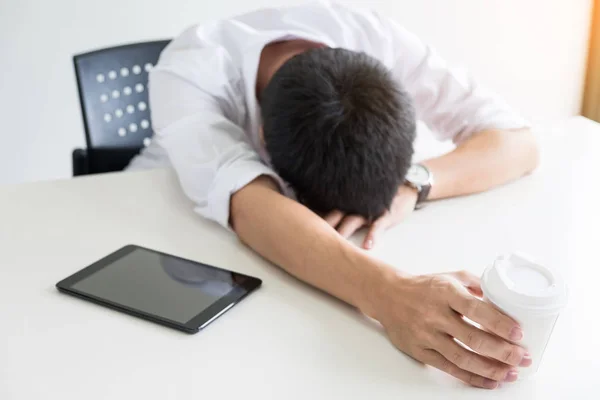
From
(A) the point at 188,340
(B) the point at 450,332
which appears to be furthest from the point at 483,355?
(A) the point at 188,340

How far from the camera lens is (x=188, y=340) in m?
0.81

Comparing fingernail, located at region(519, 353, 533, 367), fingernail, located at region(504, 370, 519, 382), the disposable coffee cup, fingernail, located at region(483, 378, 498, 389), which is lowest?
fingernail, located at region(483, 378, 498, 389)

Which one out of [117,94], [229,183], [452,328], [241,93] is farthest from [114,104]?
[452,328]

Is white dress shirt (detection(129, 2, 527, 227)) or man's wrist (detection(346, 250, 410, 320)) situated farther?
white dress shirt (detection(129, 2, 527, 227))

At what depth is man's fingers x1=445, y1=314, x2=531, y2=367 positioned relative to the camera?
2.34 feet

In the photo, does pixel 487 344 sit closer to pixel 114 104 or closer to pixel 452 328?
pixel 452 328

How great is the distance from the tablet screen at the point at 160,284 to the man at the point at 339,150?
107mm

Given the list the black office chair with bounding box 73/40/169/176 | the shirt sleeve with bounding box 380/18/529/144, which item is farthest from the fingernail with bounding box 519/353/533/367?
the black office chair with bounding box 73/40/169/176

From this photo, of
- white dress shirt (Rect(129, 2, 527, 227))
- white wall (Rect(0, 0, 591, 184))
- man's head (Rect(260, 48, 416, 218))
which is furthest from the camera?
white wall (Rect(0, 0, 591, 184))

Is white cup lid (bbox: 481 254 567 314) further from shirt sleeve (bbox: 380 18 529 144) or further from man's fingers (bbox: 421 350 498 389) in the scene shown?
shirt sleeve (bbox: 380 18 529 144)

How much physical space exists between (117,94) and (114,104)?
0.02 metres

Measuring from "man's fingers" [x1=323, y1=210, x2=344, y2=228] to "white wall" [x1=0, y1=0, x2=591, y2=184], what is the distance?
126 cm

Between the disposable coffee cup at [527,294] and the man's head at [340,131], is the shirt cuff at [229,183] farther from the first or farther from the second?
the disposable coffee cup at [527,294]

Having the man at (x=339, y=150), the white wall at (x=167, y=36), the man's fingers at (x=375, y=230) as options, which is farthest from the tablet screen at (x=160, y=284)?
the white wall at (x=167, y=36)
